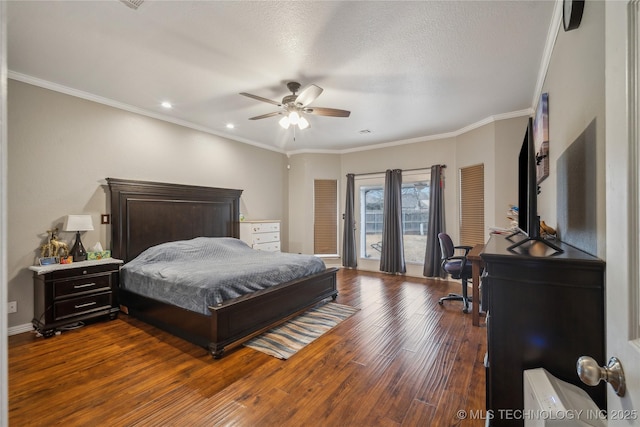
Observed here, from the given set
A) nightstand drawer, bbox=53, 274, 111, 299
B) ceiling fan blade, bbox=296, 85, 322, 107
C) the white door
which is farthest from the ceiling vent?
nightstand drawer, bbox=53, 274, 111, 299

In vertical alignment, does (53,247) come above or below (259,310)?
above

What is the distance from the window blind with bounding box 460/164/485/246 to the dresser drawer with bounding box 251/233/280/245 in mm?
3453

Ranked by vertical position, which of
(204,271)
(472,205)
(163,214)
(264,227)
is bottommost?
(204,271)

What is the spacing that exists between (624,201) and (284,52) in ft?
8.36

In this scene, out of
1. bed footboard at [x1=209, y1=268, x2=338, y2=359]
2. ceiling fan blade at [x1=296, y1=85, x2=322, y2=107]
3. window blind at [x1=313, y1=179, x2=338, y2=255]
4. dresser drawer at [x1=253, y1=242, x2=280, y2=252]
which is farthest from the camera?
window blind at [x1=313, y1=179, x2=338, y2=255]

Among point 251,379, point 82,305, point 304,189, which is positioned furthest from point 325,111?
point 82,305

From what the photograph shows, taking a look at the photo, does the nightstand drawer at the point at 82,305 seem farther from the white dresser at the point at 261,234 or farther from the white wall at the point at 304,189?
the white wall at the point at 304,189

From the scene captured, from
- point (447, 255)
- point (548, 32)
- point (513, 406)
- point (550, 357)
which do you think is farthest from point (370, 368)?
point (548, 32)

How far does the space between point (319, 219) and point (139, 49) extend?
14.3ft

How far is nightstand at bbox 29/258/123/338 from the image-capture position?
9.00 feet

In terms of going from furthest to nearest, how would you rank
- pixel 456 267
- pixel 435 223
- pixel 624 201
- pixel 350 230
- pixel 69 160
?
pixel 350 230 → pixel 435 223 → pixel 456 267 → pixel 69 160 → pixel 624 201

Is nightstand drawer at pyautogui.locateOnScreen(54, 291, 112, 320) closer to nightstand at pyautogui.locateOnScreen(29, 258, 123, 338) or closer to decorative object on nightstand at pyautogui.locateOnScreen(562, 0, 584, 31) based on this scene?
nightstand at pyautogui.locateOnScreen(29, 258, 123, 338)

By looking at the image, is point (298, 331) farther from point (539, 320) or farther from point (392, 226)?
point (392, 226)

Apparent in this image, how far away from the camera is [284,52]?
8.04ft
